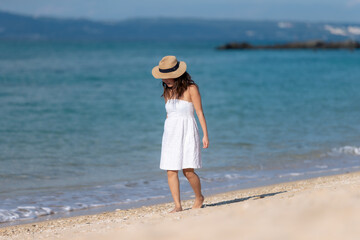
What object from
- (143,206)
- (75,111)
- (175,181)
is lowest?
(143,206)

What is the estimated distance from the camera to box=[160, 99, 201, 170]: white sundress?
5.32 m

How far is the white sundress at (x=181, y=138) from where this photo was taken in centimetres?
532

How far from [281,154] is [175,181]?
5.37 m

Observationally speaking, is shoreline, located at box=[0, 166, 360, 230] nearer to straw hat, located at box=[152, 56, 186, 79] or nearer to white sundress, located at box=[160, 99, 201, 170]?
white sundress, located at box=[160, 99, 201, 170]

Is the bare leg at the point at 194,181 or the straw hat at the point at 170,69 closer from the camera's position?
the straw hat at the point at 170,69


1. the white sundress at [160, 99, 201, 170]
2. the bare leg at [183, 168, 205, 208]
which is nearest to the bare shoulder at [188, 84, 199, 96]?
the white sundress at [160, 99, 201, 170]

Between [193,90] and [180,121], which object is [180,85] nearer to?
[193,90]

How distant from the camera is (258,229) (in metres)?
3.90

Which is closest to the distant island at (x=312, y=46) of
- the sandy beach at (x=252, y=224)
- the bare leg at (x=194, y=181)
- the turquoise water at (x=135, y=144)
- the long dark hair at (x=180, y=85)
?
the turquoise water at (x=135, y=144)

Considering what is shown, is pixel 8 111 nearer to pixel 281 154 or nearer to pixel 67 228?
pixel 281 154

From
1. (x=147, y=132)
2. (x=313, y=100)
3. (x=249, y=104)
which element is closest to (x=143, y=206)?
(x=147, y=132)

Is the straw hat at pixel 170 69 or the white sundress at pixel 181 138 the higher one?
the straw hat at pixel 170 69

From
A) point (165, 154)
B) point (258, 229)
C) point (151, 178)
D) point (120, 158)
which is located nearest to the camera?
point (258, 229)

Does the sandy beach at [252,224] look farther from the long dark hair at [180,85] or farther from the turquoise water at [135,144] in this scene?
the turquoise water at [135,144]
